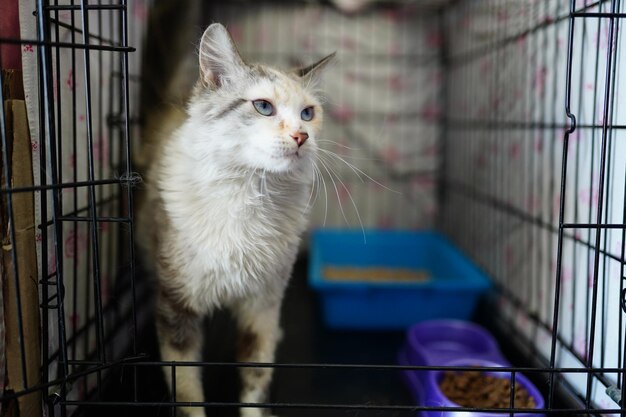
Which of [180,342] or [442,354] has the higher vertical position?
[180,342]

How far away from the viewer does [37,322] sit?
996 mm

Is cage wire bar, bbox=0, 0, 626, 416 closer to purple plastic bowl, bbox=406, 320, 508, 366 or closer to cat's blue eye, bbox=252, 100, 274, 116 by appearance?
purple plastic bowl, bbox=406, 320, 508, 366

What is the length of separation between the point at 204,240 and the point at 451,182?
4.97 ft

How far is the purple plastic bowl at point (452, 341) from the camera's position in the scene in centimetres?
148

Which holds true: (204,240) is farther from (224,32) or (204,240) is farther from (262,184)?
(224,32)

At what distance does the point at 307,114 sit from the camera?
112cm

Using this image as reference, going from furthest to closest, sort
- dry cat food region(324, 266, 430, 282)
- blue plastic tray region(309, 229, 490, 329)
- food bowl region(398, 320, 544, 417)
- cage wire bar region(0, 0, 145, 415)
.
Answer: dry cat food region(324, 266, 430, 282) → blue plastic tray region(309, 229, 490, 329) → food bowl region(398, 320, 544, 417) → cage wire bar region(0, 0, 145, 415)

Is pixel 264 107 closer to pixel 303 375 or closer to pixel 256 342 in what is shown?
pixel 256 342

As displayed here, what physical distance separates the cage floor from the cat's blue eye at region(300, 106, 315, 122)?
52 cm

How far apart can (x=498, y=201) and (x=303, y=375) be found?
913 mm

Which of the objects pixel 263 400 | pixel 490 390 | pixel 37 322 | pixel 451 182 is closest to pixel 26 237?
pixel 37 322

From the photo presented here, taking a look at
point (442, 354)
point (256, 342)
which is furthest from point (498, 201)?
point (256, 342)

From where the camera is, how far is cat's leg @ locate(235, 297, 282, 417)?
1189mm

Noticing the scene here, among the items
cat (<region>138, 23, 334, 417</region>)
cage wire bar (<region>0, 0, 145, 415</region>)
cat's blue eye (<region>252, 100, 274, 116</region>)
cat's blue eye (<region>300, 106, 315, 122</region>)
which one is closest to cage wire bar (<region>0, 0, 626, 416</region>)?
cage wire bar (<region>0, 0, 145, 415</region>)
